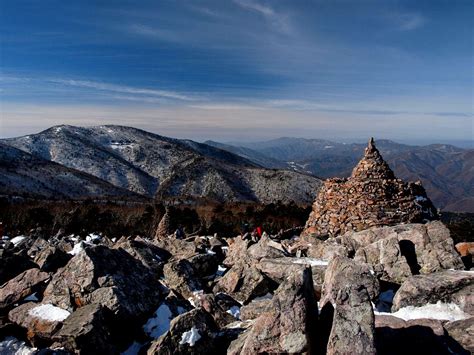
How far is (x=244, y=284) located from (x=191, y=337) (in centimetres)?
400

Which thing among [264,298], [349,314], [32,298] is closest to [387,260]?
[264,298]

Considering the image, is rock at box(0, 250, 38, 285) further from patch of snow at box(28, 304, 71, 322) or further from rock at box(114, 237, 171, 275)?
patch of snow at box(28, 304, 71, 322)

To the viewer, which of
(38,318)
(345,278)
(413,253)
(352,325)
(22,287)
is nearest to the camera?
(352,325)

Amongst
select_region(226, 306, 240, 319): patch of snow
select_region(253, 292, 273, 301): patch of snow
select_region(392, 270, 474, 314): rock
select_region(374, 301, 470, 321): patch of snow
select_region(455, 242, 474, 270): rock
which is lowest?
select_region(253, 292, 273, 301): patch of snow

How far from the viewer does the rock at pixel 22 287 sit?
9219 millimetres

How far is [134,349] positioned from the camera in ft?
26.1

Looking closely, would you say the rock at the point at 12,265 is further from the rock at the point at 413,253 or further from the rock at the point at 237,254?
the rock at the point at 413,253

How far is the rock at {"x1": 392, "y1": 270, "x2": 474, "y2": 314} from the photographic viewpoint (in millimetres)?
8469

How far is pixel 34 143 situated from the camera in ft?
437

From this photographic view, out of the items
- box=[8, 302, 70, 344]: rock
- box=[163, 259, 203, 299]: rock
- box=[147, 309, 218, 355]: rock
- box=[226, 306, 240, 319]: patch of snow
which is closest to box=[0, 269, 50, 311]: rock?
box=[8, 302, 70, 344]: rock

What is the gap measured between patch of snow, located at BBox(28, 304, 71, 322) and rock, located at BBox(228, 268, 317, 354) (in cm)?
358

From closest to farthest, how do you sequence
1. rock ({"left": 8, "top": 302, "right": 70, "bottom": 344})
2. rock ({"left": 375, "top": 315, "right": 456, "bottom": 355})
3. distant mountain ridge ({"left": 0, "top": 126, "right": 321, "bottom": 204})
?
rock ({"left": 375, "top": 315, "right": 456, "bottom": 355})
rock ({"left": 8, "top": 302, "right": 70, "bottom": 344})
distant mountain ridge ({"left": 0, "top": 126, "right": 321, "bottom": 204})

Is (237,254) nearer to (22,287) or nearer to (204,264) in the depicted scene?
(204,264)

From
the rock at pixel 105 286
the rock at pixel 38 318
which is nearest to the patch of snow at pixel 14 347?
the rock at pixel 38 318
